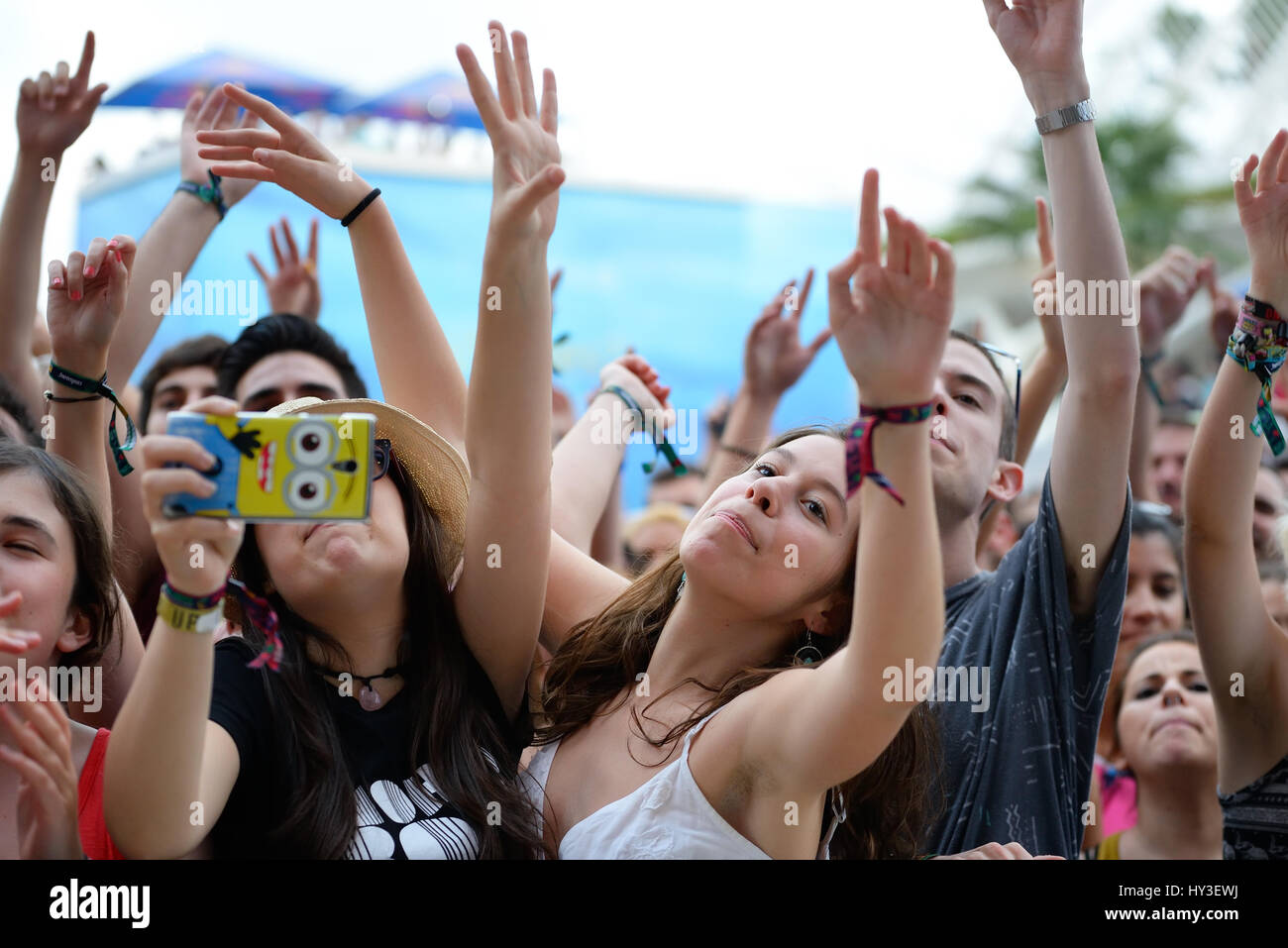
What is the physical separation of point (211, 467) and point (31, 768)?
0.45 metres

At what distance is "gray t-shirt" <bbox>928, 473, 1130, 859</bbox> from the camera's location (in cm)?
190

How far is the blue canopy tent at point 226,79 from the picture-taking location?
4.91m

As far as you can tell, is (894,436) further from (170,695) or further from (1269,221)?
(1269,221)

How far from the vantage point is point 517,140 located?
1.63 meters

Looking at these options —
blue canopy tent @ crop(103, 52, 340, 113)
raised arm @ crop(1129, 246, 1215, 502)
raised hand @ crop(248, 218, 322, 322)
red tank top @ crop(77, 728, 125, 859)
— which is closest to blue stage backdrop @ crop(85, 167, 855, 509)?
blue canopy tent @ crop(103, 52, 340, 113)

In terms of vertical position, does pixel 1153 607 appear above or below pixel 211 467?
above

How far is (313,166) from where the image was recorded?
6.19 feet

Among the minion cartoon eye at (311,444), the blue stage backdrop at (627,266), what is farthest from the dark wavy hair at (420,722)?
the blue stage backdrop at (627,266)

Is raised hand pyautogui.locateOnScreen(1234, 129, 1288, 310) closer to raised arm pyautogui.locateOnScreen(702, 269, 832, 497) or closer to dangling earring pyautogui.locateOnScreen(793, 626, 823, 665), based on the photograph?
dangling earring pyautogui.locateOnScreen(793, 626, 823, 665)

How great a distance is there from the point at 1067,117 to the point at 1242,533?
73 centimetres

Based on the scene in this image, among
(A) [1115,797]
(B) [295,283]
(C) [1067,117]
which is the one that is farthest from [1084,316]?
(B) [295,283]
